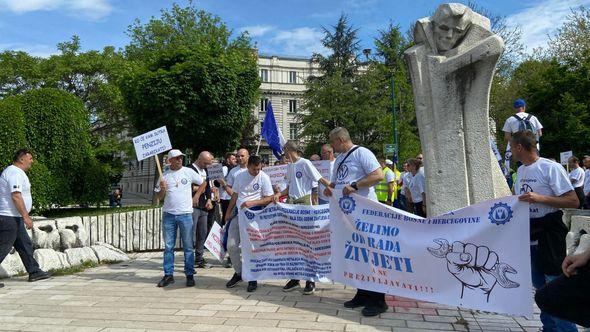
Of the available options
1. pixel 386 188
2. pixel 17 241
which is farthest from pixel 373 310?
pixel 386 188

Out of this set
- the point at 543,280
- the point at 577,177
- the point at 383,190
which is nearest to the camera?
the point at 543,280

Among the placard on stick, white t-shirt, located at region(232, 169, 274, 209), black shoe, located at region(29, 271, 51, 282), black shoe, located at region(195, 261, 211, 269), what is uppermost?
the placard on stick

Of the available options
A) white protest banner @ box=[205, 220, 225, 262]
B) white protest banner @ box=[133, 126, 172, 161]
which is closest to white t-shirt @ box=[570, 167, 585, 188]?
white protest banner @ box=[205, 220, 225, 262]

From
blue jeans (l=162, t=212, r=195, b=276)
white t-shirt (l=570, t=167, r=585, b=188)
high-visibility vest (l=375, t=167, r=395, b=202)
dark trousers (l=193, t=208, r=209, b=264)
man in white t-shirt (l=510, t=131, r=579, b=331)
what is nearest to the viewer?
man in white t-shirt (l=510, t=131, r=579, b=331)

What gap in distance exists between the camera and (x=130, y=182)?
77938mm

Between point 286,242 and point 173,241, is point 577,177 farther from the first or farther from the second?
point 173,241

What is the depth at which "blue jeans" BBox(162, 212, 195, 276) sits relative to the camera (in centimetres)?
725

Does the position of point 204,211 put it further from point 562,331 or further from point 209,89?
point 209,89

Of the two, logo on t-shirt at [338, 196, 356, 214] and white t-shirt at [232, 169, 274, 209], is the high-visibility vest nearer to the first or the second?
white t-shirt at [232, 169, 274, 209]

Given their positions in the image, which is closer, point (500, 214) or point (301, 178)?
point (500, 214)

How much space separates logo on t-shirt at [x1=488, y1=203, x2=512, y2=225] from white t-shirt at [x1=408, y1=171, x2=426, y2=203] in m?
6.31

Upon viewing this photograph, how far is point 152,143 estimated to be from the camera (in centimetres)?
827

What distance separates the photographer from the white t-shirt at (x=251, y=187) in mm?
7312

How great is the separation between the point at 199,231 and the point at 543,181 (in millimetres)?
6289
